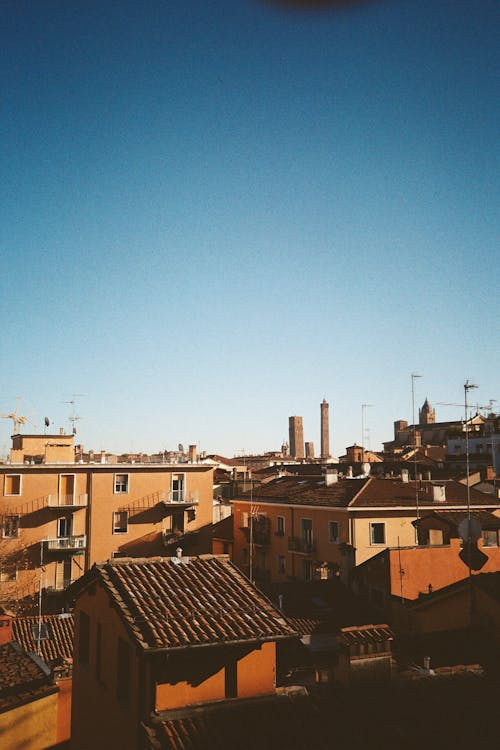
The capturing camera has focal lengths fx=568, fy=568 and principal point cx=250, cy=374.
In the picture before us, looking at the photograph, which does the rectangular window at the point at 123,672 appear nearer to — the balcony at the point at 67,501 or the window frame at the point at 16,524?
the balcony at the point at 67,501

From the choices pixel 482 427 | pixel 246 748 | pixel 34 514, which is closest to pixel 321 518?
pixel 34 514

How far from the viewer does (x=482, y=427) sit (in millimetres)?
68250

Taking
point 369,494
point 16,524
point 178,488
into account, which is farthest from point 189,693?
point 178,488

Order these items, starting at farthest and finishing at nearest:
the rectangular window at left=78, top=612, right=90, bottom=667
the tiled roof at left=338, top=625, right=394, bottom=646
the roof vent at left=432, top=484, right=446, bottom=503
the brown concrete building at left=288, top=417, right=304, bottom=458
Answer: the brown concrete building at left=288, top=417, right=304, bottom=458 < the roof vent at left=432, top=484, right=446, bottom=503 < the rectangular window at left=78, top=612, right=90, bottom=667 < the tiled roof at left=338, top=625, right=394, bottom=646

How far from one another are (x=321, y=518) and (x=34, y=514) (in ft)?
54.5

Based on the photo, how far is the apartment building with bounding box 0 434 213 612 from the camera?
3238cm

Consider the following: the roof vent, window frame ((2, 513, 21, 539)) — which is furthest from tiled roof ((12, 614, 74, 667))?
the roof vent

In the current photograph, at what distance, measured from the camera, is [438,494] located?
32.0 m

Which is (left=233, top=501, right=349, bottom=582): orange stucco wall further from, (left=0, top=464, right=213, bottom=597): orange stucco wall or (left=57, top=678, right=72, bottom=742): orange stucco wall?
(left=57, top=678, right=72, bottom=742): orange stucco wall

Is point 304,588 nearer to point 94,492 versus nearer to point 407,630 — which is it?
point 407,630

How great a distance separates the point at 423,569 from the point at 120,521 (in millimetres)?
19944

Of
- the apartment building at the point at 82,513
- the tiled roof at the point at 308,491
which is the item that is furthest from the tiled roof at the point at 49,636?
the tiled roof at the point at 308,491

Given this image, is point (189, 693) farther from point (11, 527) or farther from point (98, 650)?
point (11, 527)

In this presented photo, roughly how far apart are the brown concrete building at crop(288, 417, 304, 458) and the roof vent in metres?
100
